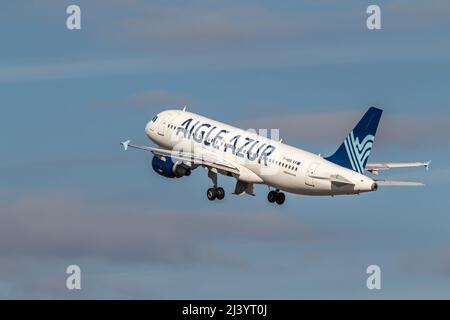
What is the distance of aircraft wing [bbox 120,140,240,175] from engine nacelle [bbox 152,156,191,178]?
0.87 metres

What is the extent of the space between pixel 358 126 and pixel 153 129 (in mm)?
26842

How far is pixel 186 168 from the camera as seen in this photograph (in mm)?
183875

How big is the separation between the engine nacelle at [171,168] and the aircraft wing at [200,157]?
34.3 inches

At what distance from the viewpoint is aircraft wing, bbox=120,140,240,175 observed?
179 metres

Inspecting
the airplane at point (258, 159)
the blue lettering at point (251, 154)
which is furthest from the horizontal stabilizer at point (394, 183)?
the blue lettering at point (251, 154)

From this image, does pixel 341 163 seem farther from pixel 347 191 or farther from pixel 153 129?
pixel 153 129

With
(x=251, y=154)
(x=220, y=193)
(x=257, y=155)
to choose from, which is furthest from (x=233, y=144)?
(x=220, y=193)

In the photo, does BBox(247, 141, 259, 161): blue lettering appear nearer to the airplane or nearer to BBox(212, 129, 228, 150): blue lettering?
the airplane

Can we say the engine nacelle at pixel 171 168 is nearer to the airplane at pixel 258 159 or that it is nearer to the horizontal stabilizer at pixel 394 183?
the airplane at pixel 258 159

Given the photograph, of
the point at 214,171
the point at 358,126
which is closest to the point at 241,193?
the point at 214,171

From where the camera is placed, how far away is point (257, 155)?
17712 centimetres

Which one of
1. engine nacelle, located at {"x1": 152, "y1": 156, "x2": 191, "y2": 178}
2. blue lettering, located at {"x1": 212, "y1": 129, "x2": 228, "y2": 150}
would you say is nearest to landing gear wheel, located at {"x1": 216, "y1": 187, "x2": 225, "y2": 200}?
blue lettering, located at {"x1": 212, "y1": 129, "x2": 228, "y2": 150}

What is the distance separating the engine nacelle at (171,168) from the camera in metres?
184

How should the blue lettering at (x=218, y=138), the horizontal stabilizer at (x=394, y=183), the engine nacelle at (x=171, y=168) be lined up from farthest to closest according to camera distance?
the engine nacelle at (x=171, y=168), the blue lettering at (x=218, y=138), the horizontal stabilizer at (x=394, y=183)
